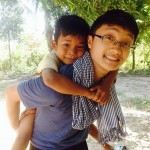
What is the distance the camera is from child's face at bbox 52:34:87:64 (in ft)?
6.37

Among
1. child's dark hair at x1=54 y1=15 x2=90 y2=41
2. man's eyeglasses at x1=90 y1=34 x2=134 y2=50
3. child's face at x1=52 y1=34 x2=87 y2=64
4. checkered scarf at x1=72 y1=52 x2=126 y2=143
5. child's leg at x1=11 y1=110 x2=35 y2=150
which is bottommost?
child's leg at x1=11 y1=110 x2=35 y2=150

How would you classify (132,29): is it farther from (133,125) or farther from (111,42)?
(133,125)

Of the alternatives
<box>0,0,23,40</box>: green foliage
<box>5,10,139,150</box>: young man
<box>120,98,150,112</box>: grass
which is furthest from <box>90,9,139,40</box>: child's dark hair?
<box>0,0,23,40</box>: green foliage

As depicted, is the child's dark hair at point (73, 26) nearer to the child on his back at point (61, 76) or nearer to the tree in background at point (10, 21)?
the child on his back at point (61, 76)

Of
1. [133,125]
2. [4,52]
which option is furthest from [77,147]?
[4,52]

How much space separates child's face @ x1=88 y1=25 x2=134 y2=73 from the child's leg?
1.61 ft

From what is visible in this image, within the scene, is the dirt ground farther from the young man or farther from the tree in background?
the tree in background

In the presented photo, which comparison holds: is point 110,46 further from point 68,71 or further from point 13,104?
point 13,104

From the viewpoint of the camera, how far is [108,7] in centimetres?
252

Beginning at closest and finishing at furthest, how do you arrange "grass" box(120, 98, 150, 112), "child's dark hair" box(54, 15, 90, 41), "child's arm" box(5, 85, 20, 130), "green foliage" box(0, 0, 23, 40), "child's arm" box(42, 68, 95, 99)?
1. "child's arm" box(42, 68, 95, 99)
2. "child's arm" box(5, 85, 20, 130)
3. "child's dark hair" box(54, 15, 90, 41)
4. "grass" box(120, 98, 150, 112)
5. "green foliage" box(0, 0, 23, 40)

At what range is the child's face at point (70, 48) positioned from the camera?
1940 millimetres

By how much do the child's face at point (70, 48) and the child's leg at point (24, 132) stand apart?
1.45ft

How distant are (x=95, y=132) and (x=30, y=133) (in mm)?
592

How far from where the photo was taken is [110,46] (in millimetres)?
1550
